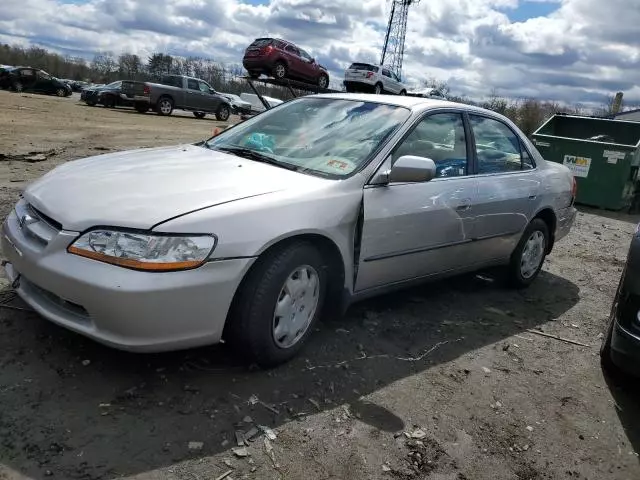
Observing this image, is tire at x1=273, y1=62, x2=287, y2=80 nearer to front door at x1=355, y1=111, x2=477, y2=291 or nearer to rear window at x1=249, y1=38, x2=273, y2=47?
rear window at x1=249, y1=38, x2=273, y2=47

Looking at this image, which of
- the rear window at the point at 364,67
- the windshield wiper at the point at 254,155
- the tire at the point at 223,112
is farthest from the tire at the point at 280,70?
the windshield wiper at the point at 254,155

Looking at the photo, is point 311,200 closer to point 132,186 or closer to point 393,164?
point 393,164

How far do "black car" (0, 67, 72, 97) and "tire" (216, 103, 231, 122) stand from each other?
14.4 m

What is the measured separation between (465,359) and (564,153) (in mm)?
8352

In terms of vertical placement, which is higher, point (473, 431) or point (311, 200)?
point (311, 200)

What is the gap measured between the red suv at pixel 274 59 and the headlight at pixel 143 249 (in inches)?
578

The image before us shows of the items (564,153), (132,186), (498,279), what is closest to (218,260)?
(132,186)

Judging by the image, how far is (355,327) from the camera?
13.0 feet

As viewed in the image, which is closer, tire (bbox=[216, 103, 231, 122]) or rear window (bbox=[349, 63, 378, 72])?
rear window (bbox=[349, 63, 378, 72])

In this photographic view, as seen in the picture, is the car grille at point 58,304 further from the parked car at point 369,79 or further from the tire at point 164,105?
the tire at point 164,105

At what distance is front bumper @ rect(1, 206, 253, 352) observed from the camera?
261 cm

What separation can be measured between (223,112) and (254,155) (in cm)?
2240

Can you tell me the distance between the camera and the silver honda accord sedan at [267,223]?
2.69 m

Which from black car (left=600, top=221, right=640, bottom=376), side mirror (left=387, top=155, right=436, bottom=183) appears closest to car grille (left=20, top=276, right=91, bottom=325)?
side mirror (left=387, top=155, right=436, bottom=183)
